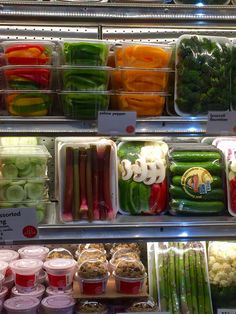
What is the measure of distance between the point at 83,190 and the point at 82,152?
15cm

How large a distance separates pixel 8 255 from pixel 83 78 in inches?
34.3

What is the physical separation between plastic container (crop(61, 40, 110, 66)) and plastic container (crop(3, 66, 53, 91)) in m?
0.08

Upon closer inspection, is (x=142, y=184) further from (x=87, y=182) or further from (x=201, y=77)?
(x=201, y=77)

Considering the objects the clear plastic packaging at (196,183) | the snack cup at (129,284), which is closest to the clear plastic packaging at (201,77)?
the clear plastic packaging at (196,183)

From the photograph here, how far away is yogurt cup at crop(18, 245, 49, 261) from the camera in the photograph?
1.91 meters

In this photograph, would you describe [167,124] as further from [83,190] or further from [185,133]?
[83,190]

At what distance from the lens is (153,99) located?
5.31 feet

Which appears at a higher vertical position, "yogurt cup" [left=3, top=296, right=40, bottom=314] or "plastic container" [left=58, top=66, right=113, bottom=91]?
"plastic container" [left=58, top=66, right=113, bottom=91]

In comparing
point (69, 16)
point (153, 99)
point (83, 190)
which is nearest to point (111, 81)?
point (153, 99)

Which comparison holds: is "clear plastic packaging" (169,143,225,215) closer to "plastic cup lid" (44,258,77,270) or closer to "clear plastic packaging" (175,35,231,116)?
"clear plastic packaging" (175,35,231,116)

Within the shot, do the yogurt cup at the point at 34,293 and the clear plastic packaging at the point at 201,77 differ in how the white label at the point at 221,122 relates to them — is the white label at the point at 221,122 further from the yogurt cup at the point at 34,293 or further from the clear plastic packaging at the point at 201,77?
the yogurt cup at the point at 34,293

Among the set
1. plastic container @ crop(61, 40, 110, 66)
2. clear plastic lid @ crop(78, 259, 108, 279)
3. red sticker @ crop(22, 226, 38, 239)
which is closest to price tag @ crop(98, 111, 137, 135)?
plastic container @ crop(61, 40, 110, 66)

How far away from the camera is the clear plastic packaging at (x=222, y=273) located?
1.88 meters

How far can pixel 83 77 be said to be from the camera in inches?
61.0
